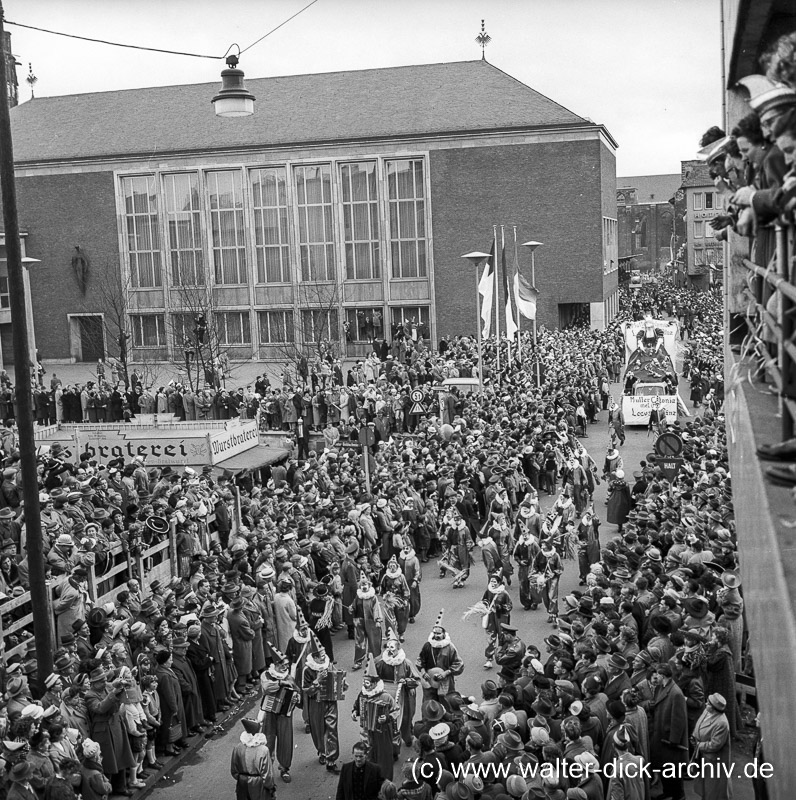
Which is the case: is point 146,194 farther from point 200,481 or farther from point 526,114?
point 200,481

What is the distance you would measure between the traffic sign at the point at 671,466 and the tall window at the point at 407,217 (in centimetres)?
3547

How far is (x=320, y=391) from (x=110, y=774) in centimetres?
2056

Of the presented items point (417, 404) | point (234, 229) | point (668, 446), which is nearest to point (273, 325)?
point (234, 229)

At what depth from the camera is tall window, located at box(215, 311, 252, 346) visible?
2231 inches

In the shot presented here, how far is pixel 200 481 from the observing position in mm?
18438

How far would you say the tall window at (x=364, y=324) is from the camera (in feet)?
179

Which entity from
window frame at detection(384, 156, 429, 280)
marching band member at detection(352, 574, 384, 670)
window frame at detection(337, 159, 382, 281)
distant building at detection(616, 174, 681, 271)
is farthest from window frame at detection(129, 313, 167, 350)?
distant building at detection(616, 174, 681, 271)

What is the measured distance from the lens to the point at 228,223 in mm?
56031

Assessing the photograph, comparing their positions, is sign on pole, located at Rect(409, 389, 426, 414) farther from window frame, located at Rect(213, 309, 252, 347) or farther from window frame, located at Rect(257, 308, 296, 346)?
window frame, located at Rect(213, 309, 252, 347)

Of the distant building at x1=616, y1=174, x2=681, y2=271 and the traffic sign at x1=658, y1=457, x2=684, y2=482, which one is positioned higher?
the distant building at x1=616, y1=174, x2=681, y2=271

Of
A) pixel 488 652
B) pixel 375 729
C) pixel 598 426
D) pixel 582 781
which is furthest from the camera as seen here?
pixel 598 426

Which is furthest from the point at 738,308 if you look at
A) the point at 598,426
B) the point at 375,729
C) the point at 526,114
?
the point at 526,114

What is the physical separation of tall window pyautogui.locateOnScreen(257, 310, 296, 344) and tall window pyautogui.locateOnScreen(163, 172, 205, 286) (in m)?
3.72

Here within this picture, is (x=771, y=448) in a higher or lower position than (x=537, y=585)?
higher
